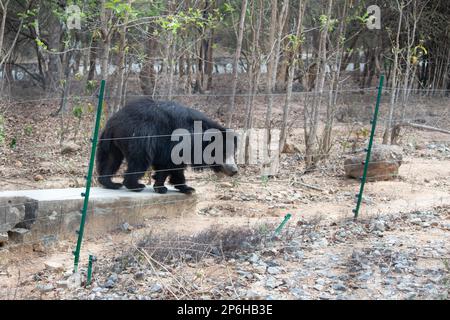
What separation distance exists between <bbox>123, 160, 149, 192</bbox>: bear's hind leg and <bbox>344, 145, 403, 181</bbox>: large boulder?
371 centimetres

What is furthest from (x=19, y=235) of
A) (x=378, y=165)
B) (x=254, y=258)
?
(x=378, y=165)

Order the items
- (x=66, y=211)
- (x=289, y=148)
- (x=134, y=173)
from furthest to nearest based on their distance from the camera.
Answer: (x=289, y=148), (x=134, y=173), (x=66, y=211)

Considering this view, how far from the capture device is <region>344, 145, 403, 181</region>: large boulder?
905 cm

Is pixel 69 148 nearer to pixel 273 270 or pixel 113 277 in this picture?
pixel 113 277

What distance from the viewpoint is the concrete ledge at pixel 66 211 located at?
18.7 feet

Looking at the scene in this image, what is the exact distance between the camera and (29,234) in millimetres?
5629

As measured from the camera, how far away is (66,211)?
233 inches

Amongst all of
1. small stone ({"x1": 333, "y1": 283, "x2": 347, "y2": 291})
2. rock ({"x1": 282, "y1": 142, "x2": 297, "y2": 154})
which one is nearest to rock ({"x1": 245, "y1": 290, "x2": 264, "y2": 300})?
small stone ({"x1": 333, "y1": 283, "x2": 347, "y2": 291})

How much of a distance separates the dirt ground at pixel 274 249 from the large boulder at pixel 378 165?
0.16m

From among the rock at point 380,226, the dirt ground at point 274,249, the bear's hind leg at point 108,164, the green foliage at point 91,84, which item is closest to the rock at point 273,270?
the dirt ground at point 274,249

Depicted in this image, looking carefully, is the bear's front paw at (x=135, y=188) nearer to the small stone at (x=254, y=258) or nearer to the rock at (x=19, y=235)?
the rock at (x=19, y=235)

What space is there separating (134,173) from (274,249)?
6.88 feet

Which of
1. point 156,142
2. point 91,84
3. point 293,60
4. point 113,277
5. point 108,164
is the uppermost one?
point 293,60
